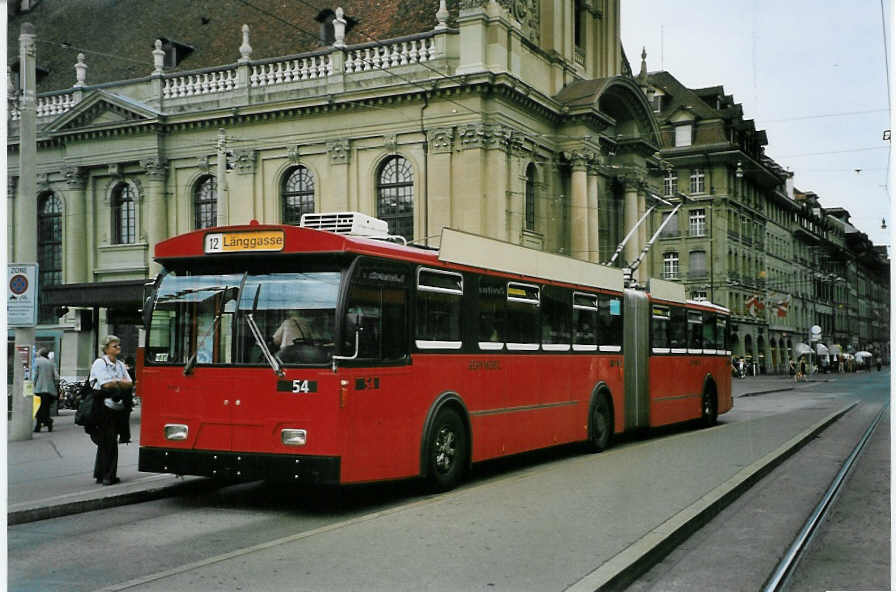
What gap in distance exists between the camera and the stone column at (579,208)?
4047 centimetres

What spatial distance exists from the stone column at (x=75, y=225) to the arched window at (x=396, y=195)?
10986 millimetres

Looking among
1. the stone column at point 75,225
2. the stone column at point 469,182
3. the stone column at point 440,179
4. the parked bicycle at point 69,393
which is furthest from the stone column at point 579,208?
the parked bicycle at point 69,393

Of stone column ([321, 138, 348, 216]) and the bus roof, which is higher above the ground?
stone column ([321, 138, 348, 216])

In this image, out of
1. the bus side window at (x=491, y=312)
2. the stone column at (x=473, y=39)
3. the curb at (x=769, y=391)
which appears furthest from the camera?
the curb at (x=769, y=391)

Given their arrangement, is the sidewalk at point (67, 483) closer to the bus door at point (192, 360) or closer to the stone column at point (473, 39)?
the bus door at point (192, 360)

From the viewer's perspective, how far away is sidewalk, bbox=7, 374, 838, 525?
10406 mm

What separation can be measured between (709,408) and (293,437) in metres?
14.9

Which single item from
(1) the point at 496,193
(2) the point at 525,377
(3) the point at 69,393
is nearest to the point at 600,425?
(2) the point at 525,377

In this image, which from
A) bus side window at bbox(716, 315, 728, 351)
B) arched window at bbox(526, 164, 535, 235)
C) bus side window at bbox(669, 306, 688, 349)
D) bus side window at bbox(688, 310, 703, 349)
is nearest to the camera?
bus side window at bbox(669, 306, 688, 349)

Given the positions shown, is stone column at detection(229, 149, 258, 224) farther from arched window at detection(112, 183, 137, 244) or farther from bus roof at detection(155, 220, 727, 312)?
bus roof at detection(155, 220, 727, 312)

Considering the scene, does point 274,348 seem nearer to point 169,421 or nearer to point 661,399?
point 169,421

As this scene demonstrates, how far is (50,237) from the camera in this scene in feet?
99.8

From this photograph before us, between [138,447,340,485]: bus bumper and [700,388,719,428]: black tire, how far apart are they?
46.6 feet

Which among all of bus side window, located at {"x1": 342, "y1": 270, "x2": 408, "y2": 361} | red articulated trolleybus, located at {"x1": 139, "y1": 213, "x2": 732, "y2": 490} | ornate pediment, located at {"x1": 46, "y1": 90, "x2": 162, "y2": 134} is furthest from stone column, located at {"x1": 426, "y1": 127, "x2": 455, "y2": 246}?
bus side window, located at {"x1": 342, "y1": 270, "x2": 408, "y2": 361}
